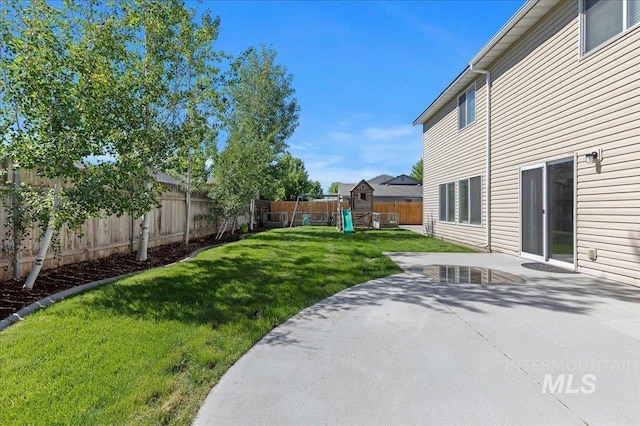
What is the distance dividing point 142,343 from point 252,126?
46.6 feet

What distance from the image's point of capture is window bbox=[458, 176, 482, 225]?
9773mm

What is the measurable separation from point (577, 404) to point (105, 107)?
5618mm

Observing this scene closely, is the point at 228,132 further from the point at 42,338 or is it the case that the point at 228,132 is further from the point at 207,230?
the point at 42,338

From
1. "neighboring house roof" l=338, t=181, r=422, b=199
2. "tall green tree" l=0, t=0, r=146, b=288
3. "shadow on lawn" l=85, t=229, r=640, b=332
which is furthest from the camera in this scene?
"neighboring house roof" l=338, t=181, r=422, b=199

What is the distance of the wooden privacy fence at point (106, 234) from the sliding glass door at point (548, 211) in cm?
697

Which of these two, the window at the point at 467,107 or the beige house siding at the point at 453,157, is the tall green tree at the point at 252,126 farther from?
the beige house siding at the point at 453,157

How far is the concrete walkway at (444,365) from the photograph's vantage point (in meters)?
2.04

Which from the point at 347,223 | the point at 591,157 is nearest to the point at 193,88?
the point at 591,157

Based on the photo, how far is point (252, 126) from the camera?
635 inches

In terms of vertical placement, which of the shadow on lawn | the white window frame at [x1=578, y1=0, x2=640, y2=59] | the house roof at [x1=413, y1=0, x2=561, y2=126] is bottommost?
the shadow on lawn

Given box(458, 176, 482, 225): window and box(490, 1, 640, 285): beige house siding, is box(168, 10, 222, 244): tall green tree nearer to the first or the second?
box(490, 1, 640, 285): beige house siding

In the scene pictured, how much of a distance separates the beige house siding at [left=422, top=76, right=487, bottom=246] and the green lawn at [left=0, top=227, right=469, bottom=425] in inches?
229

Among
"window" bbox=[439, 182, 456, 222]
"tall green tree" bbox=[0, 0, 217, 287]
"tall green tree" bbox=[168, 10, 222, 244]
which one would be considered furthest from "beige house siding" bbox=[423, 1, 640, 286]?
"tall green tree" bbox=[0, 0, 217, 287]

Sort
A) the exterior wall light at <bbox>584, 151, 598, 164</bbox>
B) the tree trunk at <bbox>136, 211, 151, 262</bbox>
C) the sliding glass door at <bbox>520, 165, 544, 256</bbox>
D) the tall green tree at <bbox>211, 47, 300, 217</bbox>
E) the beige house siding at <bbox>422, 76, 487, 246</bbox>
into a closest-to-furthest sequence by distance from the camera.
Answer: the exterior wall light at <bbox>584, 151, 598, 164</bbox> < the tree trunk at <bbox>136, 211, 151, 262</bbox> < the sliding glass door at <bbox>520, 165, 544, 256</bbox> < the beige house siding at <bbox>422, 76, 487, 246</bbox> < the tall green tree at <bbox>211, 47, 300, 217</bbox>
